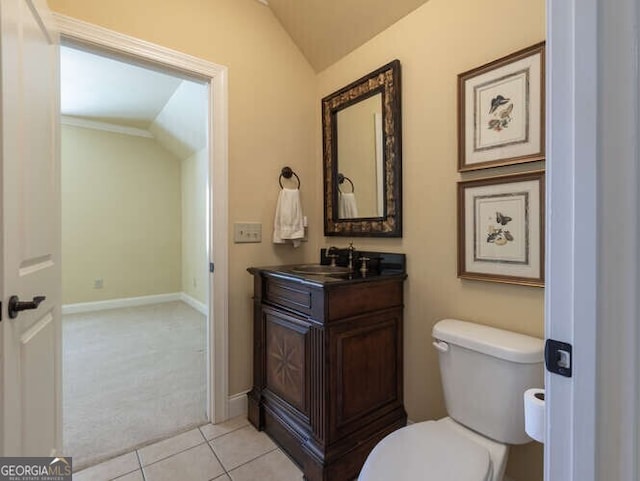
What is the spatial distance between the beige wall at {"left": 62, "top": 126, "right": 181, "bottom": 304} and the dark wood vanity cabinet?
3.62 m

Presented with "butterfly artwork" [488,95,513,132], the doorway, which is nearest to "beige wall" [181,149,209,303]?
the doorway

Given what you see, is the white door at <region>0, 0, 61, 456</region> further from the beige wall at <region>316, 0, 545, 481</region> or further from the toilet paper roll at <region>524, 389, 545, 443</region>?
the beige wall at <region>316, 0, 545, 481</region>

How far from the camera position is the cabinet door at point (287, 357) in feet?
4.97

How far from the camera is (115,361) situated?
8.87ft

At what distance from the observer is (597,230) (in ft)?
1.55

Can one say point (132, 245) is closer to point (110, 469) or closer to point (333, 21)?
point (110, 469)

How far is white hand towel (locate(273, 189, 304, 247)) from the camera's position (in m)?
2.00

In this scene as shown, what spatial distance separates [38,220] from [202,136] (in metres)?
3.04

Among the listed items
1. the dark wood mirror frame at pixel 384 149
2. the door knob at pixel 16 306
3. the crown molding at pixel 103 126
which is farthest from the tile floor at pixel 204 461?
the crown molding at pixel 103 126

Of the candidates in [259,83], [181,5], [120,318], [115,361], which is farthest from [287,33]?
[120,318]

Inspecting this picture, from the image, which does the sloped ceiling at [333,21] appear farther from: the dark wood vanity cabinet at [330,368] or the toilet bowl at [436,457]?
the toilet bowl at [436,457]

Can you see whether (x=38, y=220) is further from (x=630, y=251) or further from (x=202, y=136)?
(x=202, y=136)

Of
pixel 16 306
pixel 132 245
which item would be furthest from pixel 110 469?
pixel 132 245

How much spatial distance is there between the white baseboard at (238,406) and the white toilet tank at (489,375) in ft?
4.02
